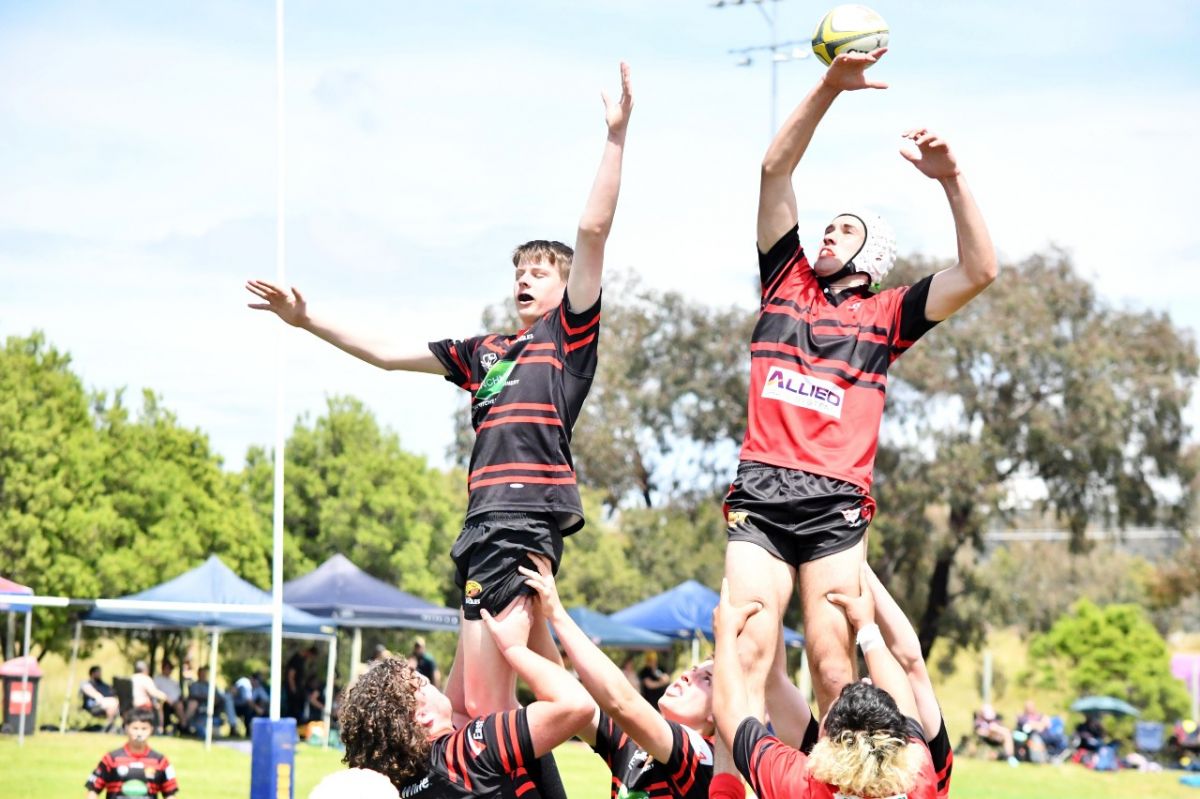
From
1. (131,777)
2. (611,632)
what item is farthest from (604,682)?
(611,632)

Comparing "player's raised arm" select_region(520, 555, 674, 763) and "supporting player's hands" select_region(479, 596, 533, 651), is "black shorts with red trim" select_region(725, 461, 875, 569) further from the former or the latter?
"supporting player's hands" select_region(479, 596, 533, 651)

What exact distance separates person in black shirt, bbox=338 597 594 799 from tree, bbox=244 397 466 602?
33.5 meters

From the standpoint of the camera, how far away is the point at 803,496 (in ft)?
18.3

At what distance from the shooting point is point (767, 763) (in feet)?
15.7

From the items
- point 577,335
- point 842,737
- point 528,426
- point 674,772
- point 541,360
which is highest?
point 577,335

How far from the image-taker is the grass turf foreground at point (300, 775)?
1666 cm

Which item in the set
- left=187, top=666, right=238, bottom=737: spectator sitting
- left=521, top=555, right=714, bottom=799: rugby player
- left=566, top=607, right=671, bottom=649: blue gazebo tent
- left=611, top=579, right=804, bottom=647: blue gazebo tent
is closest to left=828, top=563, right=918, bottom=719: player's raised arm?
left=521, top=555, right=714, bottom=799: rugby player

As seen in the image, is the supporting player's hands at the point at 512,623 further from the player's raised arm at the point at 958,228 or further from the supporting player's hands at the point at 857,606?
the player's raised arm at the point at 958,228

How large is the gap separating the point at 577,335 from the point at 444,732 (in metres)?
1.69

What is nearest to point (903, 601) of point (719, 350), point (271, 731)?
point (719, 350)

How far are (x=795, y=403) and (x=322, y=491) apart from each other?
115 ft

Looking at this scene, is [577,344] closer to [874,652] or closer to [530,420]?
[530,420]

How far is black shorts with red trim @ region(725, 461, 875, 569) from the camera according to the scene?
559cm

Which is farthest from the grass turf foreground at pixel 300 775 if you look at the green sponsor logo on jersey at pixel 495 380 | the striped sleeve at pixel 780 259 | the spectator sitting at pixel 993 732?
the striped sleeve at pixel 780 259
